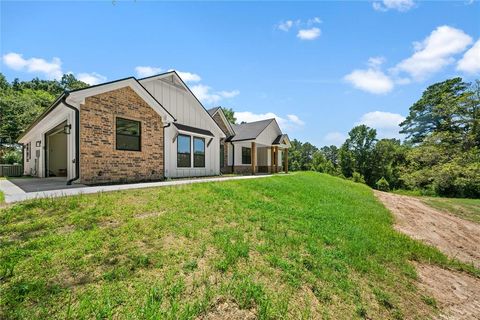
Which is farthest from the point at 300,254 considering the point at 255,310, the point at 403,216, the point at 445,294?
the point at 403,216

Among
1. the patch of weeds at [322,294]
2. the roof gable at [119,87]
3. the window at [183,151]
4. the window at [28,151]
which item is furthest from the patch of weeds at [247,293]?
the window at [28,151]

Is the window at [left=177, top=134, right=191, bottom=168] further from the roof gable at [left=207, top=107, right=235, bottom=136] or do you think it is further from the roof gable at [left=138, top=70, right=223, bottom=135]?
the roof gable at [left=207, top=107, right=235, bottom=136]

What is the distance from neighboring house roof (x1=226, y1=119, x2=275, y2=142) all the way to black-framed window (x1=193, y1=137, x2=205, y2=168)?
524 cm

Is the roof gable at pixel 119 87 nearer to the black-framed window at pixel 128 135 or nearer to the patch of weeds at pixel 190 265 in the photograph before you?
the black-framed window at pixel 128 135

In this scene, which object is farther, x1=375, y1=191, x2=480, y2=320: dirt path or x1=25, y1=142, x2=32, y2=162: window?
x1=25, y1=142, x2=32, y2=162: window

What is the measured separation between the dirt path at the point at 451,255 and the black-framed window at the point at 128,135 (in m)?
10.3

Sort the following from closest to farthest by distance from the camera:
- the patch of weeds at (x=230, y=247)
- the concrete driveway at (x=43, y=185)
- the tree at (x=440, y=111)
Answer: the patch of weeds at (x=230, y=247)
the concrete driveway at (x=43, y=185)
the tree at (x=440, y=111)

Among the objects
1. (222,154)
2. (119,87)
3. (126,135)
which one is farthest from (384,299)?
(222,154)

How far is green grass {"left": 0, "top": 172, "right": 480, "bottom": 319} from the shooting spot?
2.28 meters

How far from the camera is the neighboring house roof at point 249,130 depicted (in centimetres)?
1921

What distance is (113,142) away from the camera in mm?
9000

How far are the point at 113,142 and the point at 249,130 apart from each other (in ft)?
44.6

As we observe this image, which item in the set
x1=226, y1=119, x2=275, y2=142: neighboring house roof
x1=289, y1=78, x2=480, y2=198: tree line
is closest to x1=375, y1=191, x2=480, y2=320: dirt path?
x1=226, y1=119, x2=275, y2=142: neighboring house roof

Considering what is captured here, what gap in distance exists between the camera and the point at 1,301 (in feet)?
6.80
